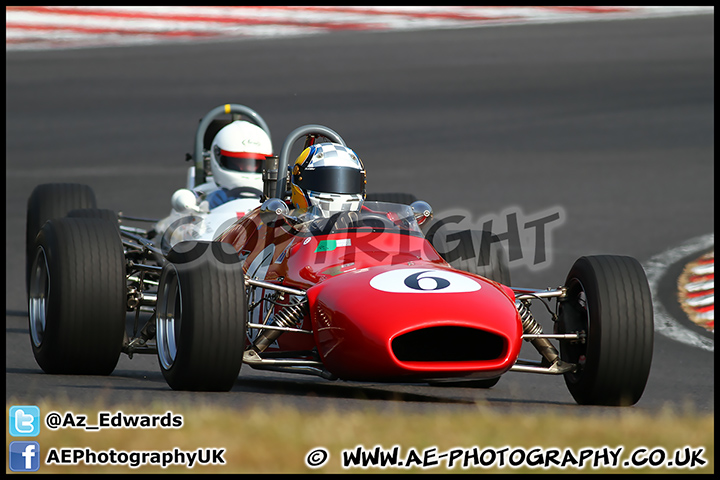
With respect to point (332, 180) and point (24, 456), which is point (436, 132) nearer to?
point (332, 180)

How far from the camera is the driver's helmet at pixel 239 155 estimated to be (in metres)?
10.6

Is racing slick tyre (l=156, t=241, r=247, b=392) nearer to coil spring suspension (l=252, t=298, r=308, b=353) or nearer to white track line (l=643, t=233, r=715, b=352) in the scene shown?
coil spring suspension (l=252, t=298, r=308, b=353)

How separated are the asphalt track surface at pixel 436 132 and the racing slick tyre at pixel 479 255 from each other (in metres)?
0.75

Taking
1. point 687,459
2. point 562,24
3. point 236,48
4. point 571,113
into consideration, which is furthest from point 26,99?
point 687,459

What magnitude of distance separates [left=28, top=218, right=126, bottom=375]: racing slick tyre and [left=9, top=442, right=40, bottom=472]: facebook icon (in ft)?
6.53

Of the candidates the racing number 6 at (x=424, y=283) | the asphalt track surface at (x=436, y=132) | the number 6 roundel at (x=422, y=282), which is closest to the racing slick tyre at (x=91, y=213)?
the asphalt track surface at (x=436, y=132)

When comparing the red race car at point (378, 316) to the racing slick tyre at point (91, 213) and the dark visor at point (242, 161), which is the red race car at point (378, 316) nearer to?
the racing slick tyre at point (91, 213)


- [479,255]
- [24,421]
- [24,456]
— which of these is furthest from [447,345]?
[24,456]

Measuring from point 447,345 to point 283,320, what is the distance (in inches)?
36.0

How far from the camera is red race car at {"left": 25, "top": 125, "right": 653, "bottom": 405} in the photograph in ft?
20.1

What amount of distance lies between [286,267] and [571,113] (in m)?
15.6

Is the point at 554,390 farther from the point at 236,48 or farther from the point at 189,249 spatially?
the point at 236,48

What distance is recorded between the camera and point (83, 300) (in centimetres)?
697

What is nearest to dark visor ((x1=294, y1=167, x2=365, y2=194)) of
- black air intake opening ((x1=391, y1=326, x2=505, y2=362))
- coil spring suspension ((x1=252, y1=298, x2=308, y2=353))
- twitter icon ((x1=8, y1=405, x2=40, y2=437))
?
coil spring suspension ((x1=252, y1=298, x2=308, y2=353))
